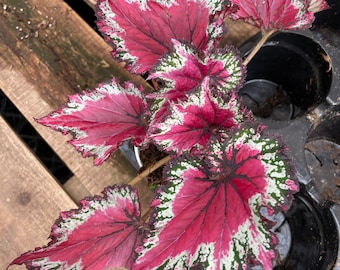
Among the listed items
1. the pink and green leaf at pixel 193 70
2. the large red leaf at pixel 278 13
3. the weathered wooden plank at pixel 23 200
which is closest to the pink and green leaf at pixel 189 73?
the pink and green leaf at pixel 193 70

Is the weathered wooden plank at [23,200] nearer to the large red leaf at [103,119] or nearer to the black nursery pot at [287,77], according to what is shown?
the large red leaf at [103,119]

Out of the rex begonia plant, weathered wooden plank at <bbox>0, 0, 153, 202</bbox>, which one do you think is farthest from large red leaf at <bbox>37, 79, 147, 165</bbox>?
weathered wooden plank at <bbox>0, 0, 153, 202</bbox>

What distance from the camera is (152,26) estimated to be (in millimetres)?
749

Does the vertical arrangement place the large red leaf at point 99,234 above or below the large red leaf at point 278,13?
below

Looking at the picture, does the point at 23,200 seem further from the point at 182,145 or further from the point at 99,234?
the point at 182,145

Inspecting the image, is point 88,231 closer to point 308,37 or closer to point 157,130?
point 157,130

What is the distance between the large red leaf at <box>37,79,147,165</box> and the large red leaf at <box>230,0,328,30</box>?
0.78 feet

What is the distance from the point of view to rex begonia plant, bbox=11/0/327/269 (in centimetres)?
60

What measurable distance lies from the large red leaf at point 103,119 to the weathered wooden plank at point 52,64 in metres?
0.22

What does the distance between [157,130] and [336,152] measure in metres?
0.61

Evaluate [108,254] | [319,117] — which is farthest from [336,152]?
[108,254]

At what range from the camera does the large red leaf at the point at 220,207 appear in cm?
59

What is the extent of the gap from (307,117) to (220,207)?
0.38m

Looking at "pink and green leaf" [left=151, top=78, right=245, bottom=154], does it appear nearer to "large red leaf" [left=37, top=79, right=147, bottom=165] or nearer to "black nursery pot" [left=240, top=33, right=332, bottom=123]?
"large red leaf" [left=37, top=79, right=147, bottom=165]
